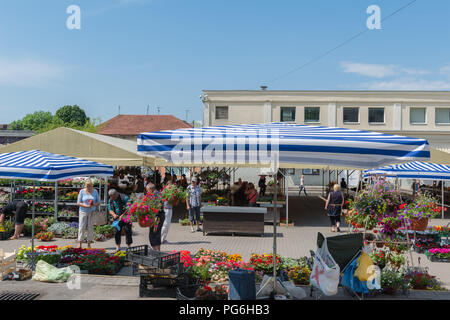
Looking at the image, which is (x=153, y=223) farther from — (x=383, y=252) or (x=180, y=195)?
(x=383, y=252)

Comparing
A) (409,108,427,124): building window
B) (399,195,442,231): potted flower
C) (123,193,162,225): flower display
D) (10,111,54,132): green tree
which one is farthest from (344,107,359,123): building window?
(10,111,54,132): green tree

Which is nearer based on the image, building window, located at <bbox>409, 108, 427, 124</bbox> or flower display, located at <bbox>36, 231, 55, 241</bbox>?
flower display, located at <bbox>36, 231, 55, 241</bbox>

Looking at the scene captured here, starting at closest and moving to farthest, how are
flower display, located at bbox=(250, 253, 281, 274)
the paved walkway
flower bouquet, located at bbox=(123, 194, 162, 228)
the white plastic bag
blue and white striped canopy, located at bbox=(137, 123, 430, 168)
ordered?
blue and white striped canopy, located at bbox=(137, 123, 430, 168), the white plastic bag, flower display, located at bbox=(250, 253, 281, 274), flower bouquet, located at bbox=(123, 194, 162, 228), the paved walkway

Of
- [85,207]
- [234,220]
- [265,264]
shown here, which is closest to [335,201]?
[234,220]

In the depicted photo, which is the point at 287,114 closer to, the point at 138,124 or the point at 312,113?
the point at 312,113

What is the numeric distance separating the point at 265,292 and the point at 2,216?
10016 mm

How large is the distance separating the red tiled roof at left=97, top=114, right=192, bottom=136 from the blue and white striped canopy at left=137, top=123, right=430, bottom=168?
52916 mm

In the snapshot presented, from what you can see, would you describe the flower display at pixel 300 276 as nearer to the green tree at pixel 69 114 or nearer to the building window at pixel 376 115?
the building window at pixel 376 115

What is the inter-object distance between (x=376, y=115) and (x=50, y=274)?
120 ft

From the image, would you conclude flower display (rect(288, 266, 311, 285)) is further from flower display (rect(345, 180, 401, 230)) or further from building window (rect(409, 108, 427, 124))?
building window (rect(409, 108, 427, 124))

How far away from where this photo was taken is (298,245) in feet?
40.4

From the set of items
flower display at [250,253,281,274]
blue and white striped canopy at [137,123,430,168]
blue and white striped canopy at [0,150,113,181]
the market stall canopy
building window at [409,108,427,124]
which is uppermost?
building window at [409,108,427,124]

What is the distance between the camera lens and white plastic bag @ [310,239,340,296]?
602 centimetres

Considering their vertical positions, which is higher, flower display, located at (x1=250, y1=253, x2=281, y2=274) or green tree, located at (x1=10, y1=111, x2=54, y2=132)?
green tree, located at (x1=10, y1=111, x2=54, y2=132)
